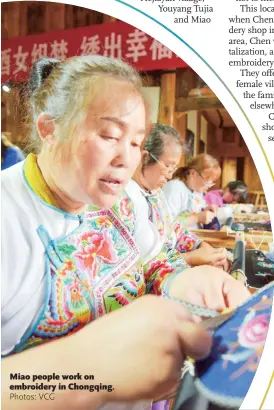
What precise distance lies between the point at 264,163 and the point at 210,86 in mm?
188

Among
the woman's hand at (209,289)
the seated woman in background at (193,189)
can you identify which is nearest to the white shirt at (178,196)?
the seated woman in background at (193,189)

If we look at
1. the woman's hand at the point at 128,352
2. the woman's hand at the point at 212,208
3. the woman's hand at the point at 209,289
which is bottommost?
the woman's hand at the point at 128,352

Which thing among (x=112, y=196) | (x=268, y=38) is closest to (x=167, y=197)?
(x=112, y=196)

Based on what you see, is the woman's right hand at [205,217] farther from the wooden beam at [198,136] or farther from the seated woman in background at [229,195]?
the wooden beam at [198,136]

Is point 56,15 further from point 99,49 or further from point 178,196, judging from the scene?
point 178,196

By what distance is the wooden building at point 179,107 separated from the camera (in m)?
0.84

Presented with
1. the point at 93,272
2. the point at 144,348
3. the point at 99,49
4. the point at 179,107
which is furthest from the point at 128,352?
the point at 99,49

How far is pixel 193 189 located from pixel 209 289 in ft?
0.68

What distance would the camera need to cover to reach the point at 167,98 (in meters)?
0.86

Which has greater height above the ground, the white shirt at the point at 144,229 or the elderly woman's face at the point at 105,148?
the elderly woman's face at the point at 105,148

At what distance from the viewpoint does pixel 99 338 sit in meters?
0.82

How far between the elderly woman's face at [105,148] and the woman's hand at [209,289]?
230 millimetres

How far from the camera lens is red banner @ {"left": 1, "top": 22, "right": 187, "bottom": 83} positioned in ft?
2.80

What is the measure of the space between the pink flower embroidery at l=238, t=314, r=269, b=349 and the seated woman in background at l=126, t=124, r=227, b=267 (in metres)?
0.12
